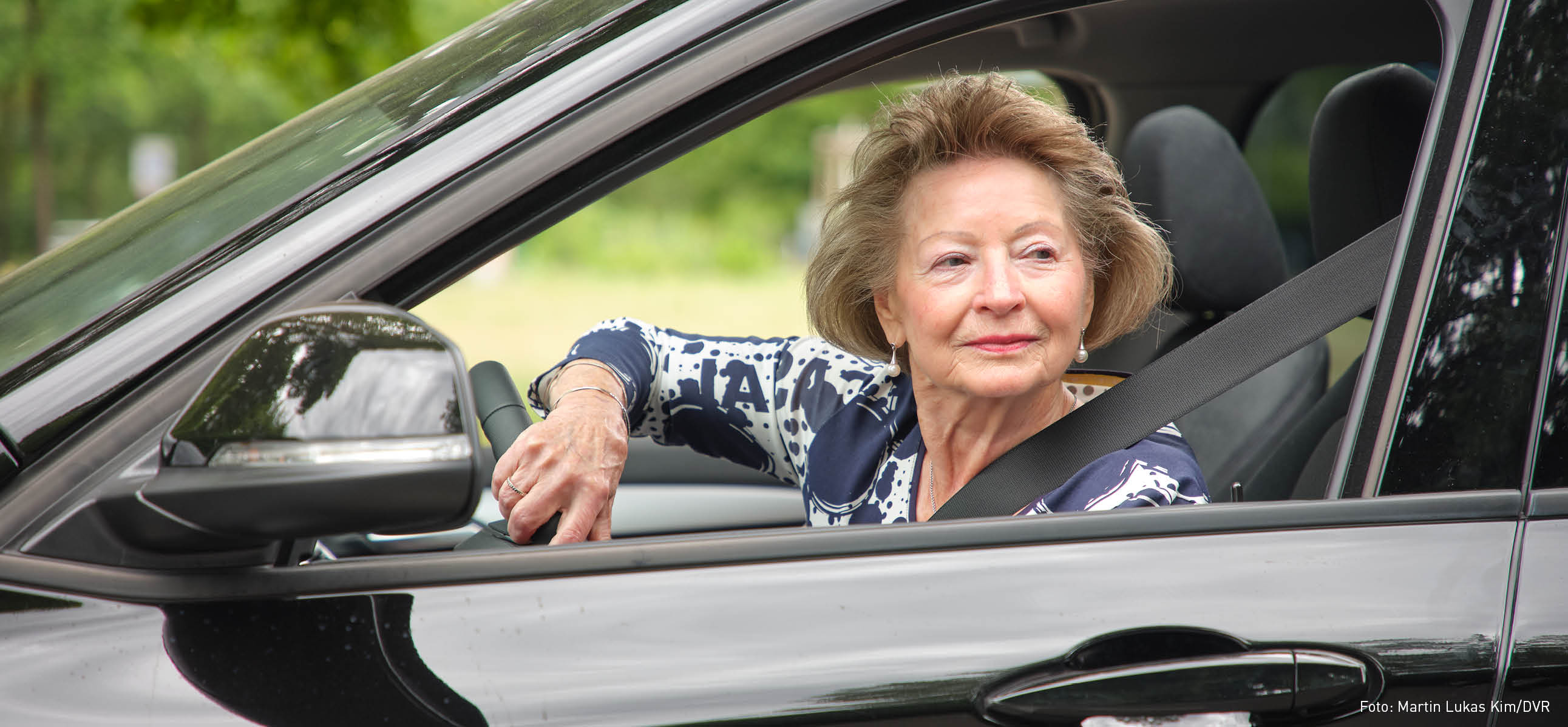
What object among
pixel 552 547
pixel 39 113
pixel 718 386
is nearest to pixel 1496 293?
pixel 552 547

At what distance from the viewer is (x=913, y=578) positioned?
1.10 meters

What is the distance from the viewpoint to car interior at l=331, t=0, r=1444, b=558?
6.31 feet

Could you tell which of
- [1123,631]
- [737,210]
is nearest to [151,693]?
[1123,631]

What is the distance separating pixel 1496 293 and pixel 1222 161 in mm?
1319

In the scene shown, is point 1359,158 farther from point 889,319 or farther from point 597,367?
point 597,367

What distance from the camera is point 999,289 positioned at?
4.97 ft

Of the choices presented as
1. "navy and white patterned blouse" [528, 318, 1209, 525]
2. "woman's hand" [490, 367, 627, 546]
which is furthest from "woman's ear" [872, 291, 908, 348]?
"woman's hand" [490, 367, 627, 546]

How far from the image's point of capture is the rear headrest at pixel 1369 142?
184cm

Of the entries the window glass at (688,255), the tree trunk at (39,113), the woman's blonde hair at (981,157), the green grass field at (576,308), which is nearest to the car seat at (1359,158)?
the woman's blonde hair at (981,157)

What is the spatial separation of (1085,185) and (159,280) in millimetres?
1126

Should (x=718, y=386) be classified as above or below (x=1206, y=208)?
below

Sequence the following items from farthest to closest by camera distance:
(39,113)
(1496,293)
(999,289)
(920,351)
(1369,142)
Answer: (39,113) → (1369,142) → (920,351) → (999,289) → (1496,293)

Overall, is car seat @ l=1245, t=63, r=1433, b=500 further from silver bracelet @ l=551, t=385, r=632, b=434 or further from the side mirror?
the side mirror

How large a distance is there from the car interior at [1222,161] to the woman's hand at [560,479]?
1.71ft
